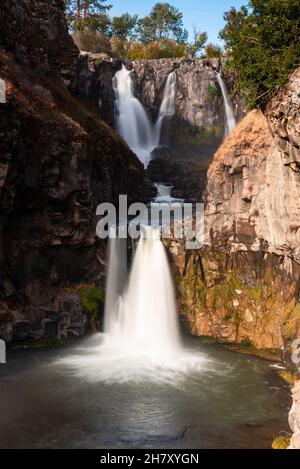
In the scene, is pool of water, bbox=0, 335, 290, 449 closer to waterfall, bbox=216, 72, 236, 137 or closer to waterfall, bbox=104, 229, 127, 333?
waterfall, bbox=104, 229, 127, 333

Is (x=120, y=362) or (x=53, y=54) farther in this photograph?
(x=53, y=54)

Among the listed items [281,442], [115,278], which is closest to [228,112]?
[115,278]

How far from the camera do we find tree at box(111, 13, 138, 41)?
7394cm

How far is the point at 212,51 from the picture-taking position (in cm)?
6159

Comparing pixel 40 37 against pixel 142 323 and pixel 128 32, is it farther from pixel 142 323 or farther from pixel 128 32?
pixel 128 32

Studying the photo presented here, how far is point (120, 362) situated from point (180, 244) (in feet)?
26.6

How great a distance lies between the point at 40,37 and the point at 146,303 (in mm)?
20133

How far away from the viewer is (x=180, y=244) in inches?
1122

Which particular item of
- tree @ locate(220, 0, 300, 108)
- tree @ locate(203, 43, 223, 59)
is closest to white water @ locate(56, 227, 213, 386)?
tree @ locate(220, 0, 300, 108)

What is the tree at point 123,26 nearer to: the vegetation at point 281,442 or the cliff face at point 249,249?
the cliff face at point 249,249

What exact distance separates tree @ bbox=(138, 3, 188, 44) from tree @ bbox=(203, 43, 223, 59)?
19141 millimetres

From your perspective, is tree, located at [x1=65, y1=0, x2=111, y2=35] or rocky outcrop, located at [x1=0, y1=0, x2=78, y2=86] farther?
tree, located at [x1=65, y1=0, x2=111, y2=35]
